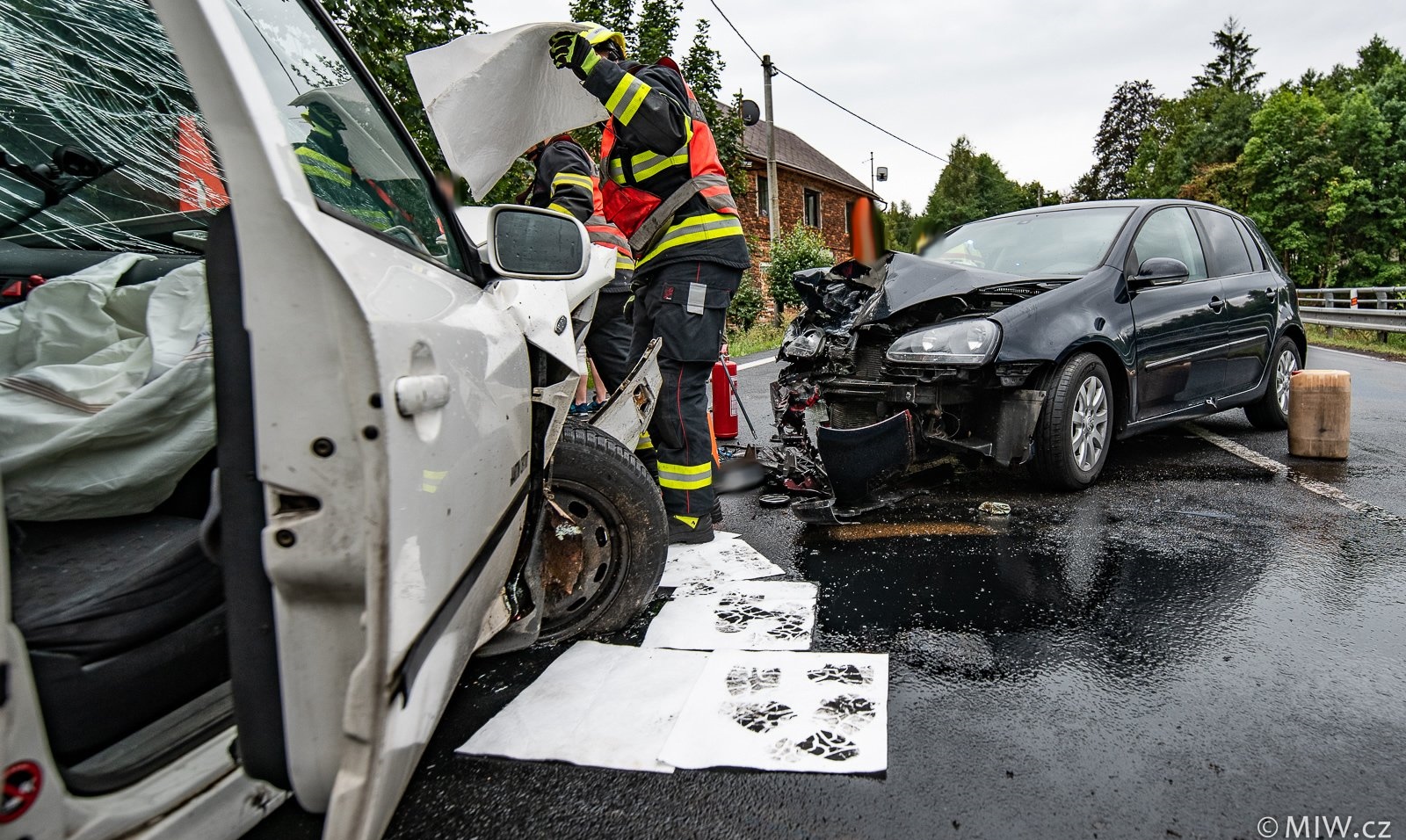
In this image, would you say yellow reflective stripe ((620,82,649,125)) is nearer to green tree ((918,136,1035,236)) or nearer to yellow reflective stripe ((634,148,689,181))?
yellow reflective stripe ((634,148,689,181))

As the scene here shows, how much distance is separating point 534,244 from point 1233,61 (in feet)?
214

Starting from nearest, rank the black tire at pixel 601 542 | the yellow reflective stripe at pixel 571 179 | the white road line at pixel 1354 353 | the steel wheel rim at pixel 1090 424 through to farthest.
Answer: the black tire at pixel 601 542, the steel wheel rim at pixel 1090 424, the yellow reflective stripe at pixel 571 179, the white road line at pixel 1354 353

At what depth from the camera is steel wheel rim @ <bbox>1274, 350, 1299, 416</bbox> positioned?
17.2ft

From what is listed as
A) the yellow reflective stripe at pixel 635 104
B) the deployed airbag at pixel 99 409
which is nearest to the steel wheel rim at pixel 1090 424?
the yellow reflective stripe at pixel 635 104

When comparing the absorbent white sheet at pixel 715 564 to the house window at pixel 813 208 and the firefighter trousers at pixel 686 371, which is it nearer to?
the firefighter trousers at pixel 686 371

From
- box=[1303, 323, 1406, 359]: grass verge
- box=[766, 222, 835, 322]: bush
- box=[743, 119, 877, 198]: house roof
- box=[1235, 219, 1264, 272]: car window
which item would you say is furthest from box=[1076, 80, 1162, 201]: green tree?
box=[1235, 219, 1264, 272]: car window

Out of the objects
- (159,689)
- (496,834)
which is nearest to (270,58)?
(159,689)

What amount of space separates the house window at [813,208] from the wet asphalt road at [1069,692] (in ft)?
89.8

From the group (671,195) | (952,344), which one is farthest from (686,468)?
(952,344)

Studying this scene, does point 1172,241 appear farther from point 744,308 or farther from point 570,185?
point 744,308

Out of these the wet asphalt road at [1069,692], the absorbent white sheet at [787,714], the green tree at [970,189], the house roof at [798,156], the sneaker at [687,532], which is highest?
the green tree at [970,189]

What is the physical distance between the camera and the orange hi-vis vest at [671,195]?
128 inches

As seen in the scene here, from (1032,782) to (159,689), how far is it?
1708 millimetres

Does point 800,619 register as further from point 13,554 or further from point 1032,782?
point 13,554
